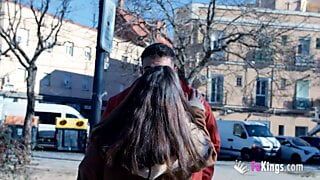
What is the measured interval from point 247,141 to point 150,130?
3367cm

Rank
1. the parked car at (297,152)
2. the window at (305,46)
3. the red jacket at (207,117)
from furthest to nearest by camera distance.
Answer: the window at (305,46)
the parked car at (297,152)
the red jacket at (207,117)

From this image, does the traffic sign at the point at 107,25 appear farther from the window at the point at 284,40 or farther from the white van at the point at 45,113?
the white van at the point at 45,113

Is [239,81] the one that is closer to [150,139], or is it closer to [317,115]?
[317,115]

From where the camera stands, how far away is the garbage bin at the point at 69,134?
119ft

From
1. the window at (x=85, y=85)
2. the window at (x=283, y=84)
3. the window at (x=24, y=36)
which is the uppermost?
→ the window at (x=24, y=36)

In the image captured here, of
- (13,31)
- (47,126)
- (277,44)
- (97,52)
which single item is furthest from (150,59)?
(47,126)

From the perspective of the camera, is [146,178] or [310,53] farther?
[310,53]

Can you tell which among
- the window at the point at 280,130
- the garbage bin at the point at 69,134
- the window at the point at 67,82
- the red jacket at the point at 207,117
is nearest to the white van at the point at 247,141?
the garbage bin at the point at 69,134

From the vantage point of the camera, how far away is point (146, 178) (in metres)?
2.74

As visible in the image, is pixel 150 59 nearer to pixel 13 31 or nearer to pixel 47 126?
pixel 13 31

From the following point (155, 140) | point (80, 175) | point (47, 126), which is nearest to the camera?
point (155, 140)

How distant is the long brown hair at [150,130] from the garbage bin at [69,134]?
33462mm

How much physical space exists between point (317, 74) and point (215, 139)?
5299 centimetres

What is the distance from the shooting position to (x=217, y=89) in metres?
54.2
